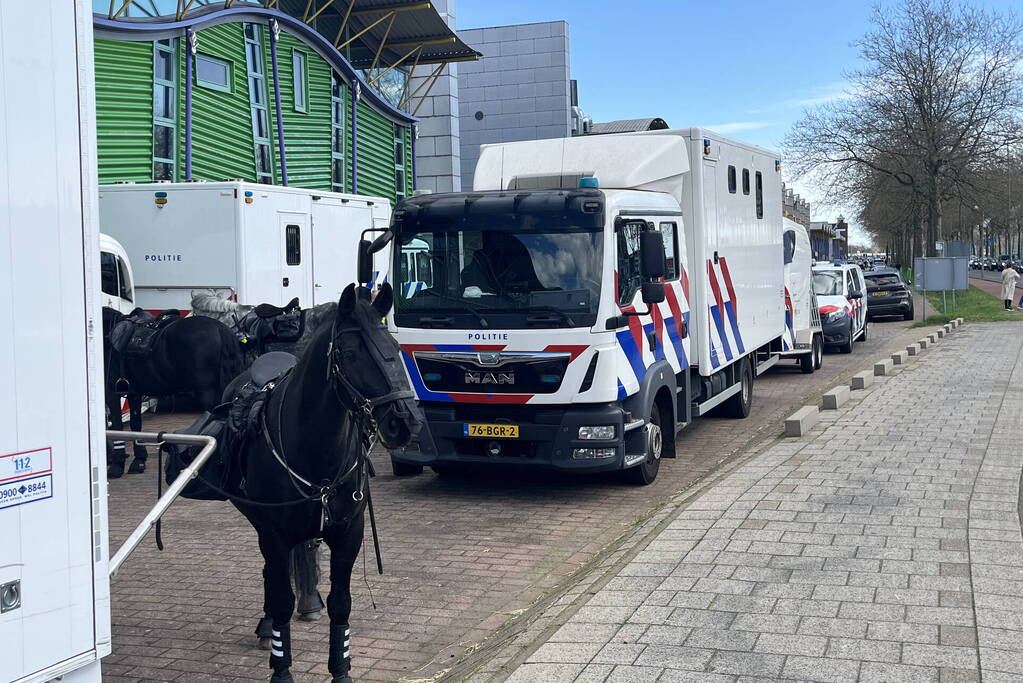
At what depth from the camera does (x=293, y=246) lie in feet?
55.3

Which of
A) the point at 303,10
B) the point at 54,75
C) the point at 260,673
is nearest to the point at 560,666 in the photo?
the point at 260,673

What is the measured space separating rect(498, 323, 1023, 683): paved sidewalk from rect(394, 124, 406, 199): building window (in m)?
23.3

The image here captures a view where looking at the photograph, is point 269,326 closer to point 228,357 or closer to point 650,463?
point 228,357

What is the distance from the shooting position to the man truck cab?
24094mm

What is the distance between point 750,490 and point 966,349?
15193 mm

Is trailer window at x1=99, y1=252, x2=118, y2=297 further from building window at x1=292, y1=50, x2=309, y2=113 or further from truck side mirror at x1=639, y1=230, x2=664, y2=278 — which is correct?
building window at x1=292, y1=50, x2=309, y2=113

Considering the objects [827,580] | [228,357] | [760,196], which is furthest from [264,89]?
[827,580]

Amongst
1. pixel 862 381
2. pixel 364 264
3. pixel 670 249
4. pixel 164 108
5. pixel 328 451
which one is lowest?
pixel 862 381

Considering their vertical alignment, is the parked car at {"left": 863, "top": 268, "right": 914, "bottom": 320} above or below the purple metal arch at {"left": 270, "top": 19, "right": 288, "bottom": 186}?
below

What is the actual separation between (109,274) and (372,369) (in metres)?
11.5

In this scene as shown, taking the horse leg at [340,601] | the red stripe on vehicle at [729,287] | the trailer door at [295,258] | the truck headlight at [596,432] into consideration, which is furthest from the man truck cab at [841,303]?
the horse leg at [340,601]

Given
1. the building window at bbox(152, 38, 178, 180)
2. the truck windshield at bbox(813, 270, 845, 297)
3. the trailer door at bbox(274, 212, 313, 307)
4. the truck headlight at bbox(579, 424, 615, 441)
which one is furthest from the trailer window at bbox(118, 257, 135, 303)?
the truck windshield at bbox(813, 270, 845, 297)

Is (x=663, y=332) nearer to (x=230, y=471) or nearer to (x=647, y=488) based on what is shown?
(x=647, y=488)

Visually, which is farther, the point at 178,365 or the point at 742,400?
the point at 742,400
